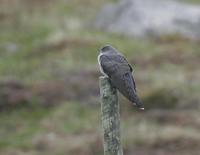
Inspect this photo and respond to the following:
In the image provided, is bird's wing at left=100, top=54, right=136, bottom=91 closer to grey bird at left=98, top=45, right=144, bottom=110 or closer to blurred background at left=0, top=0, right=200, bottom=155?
grey bird at left=98, top=45, right=144, bottom=110

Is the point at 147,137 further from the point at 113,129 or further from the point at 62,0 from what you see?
the point at 62,0

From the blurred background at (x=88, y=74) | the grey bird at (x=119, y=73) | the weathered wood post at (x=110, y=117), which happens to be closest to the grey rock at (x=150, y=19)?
the blurred background at (x=88, y=74)

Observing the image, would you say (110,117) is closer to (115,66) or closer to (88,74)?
(115,66)

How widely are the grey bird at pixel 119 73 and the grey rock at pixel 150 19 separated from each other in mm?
23307

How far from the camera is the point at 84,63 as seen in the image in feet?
93.0

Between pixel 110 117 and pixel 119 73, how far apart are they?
647 millimetres

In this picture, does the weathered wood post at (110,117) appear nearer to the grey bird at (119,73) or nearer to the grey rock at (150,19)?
the grey bird at (119,73)

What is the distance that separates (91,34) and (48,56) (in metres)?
3.69

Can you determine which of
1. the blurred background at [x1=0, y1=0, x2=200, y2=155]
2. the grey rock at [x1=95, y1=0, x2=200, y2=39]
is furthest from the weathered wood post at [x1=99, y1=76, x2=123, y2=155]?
the grey rock at [x1=95, y1=0, x2=200, y2=39]

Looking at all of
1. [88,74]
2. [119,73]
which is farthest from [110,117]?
[88,74]

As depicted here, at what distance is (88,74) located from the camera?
26.1 metres

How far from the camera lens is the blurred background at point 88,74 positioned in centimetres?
1956

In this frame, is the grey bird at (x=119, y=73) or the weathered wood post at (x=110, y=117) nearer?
the weathered wood post at (x=110, y=117)

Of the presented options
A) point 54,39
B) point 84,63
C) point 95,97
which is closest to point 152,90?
point 95,97
